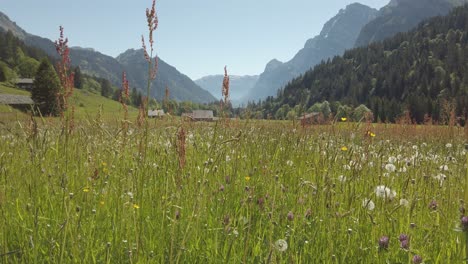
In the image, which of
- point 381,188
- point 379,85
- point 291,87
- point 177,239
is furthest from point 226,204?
point 291,87

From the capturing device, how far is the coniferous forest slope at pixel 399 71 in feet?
384

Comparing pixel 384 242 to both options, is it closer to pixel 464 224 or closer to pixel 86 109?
pixel 464 224

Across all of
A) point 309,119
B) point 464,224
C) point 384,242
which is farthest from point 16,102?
point 464,224

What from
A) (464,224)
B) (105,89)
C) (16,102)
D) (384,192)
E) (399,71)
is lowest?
(384,192)

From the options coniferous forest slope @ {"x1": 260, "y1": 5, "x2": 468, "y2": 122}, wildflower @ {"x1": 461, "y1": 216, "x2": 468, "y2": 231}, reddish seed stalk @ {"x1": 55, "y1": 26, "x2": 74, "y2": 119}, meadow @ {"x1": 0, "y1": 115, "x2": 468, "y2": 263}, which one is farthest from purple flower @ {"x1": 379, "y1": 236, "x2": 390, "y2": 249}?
coniferous forest slope @ {"x1": 260, "y1": 5, "x2": 468, "y2": 122}

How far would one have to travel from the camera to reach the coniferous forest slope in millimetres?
117000

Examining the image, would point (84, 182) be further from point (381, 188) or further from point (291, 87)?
point (291, 87)

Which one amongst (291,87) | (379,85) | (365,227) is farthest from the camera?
(291,87)

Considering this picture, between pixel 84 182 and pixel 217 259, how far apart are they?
2053mm

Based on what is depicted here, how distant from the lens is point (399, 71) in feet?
454

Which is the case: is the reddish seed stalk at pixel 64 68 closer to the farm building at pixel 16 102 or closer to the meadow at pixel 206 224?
the meadow at pixel 206 224

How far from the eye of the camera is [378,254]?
7.77 feet

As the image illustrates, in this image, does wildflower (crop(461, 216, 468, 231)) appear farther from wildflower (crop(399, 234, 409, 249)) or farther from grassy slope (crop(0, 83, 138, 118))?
grassy slope (crop(0, 83, 138, 118))

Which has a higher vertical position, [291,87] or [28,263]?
[291,87]
